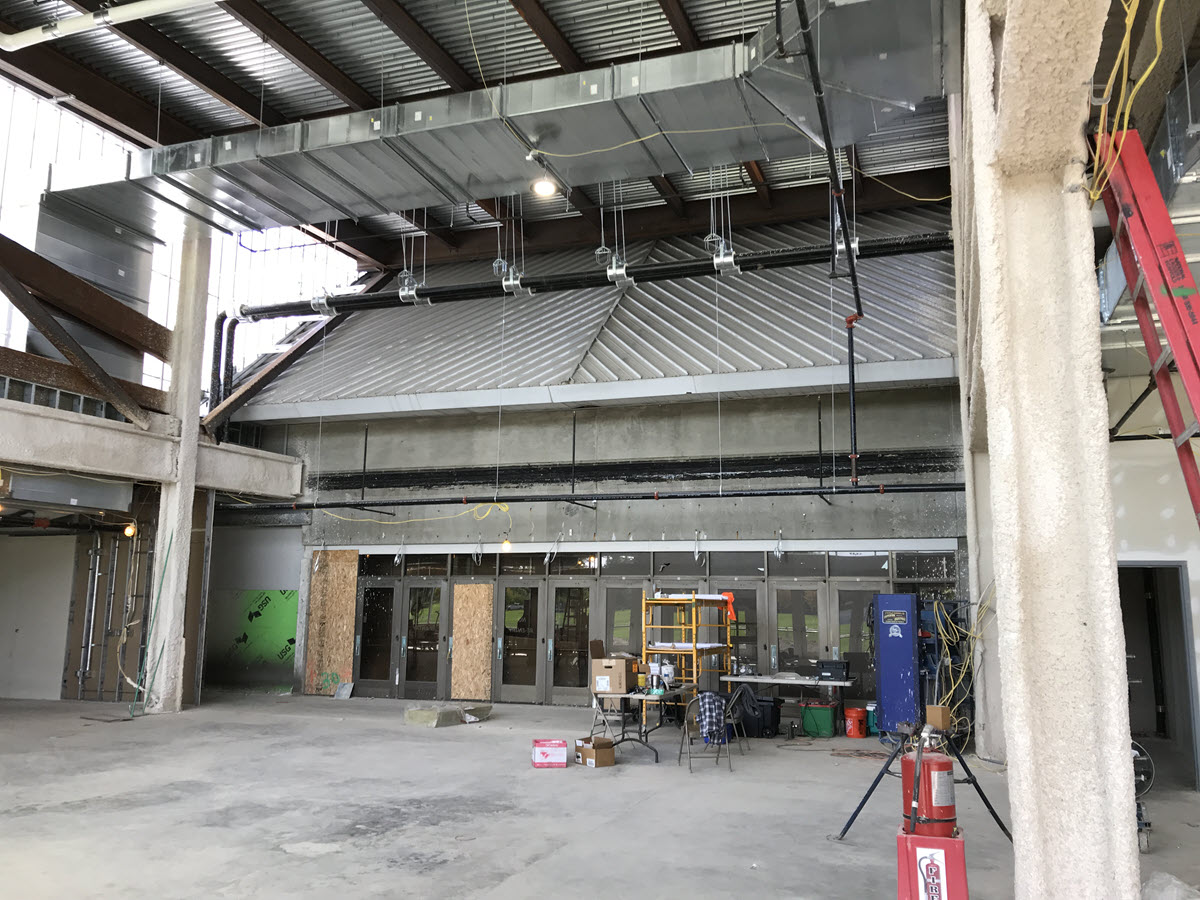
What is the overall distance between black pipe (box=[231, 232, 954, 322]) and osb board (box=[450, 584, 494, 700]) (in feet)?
18.7

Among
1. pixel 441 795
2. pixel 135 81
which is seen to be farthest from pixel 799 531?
pixel 135 81

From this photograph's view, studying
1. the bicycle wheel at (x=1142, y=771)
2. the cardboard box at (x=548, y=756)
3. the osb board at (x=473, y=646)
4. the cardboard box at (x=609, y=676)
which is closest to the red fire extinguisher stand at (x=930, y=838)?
the bicycle wheel at (x=1142, y=771)

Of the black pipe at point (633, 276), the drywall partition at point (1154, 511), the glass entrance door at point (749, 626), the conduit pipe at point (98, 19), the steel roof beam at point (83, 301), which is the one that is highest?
the conduit pipe at point (98, 19)

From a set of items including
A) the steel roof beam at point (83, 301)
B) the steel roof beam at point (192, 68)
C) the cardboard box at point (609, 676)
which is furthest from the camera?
the steel roof beam at point (83, 301)

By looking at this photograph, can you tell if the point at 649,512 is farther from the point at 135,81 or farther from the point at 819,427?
the point at 135,81

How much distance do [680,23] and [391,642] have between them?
1208cm

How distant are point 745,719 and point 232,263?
1303cm

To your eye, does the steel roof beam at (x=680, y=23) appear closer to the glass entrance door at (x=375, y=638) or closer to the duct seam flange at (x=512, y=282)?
the duct seam flange at (x=512, y=282)

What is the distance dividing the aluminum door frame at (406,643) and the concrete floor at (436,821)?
15.0ft

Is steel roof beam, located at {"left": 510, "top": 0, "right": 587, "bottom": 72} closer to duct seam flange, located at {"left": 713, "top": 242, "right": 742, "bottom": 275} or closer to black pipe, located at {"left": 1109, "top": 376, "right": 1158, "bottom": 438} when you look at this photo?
duct seam flange, located at {"left": 713, "top": 242, "right": 742, "bottom": 275}

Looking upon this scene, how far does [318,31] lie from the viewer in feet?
35.3

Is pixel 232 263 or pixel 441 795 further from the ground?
pixel 232 263

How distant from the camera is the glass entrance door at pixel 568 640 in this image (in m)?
15.6

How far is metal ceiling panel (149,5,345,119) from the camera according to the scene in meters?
10.6
